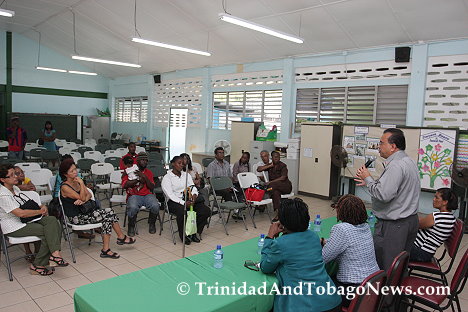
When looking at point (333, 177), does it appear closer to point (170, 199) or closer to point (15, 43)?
point (170, 199)

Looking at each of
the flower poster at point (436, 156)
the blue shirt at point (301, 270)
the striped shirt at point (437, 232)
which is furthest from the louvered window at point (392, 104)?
the blue shirt at point (301, 270)

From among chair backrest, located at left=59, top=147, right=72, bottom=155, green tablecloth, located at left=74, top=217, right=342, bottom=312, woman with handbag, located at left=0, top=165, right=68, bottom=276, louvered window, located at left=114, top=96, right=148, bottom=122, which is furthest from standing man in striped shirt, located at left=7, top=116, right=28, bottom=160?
green tablecloth, located at left=74, top=217, right=342, bottom=312

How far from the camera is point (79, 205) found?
426 cm

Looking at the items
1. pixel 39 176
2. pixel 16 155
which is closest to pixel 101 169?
pixel 39 176

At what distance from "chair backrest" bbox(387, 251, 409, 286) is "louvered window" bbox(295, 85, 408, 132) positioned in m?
5.72

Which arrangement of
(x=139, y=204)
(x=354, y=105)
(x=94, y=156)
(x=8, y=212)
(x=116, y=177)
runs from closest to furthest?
(x=8, y=212) → (x=139, y=204) → (x=116, y=177) → (x=354, y=105) → (x=94, y=156)

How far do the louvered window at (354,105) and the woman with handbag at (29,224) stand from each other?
21.9ft

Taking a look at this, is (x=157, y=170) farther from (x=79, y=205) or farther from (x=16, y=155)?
(x=16, y=155)

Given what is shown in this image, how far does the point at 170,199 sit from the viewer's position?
5152 millimetres

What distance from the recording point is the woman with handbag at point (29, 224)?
12.0 feet

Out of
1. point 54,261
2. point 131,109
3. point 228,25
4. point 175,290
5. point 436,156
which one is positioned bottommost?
point 54,261

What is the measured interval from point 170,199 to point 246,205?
4.19 feet

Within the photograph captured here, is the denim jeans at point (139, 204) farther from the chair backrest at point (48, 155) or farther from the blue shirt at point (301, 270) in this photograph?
the chair backrest at point (48, 155)

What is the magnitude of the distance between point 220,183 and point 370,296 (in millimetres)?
4051
